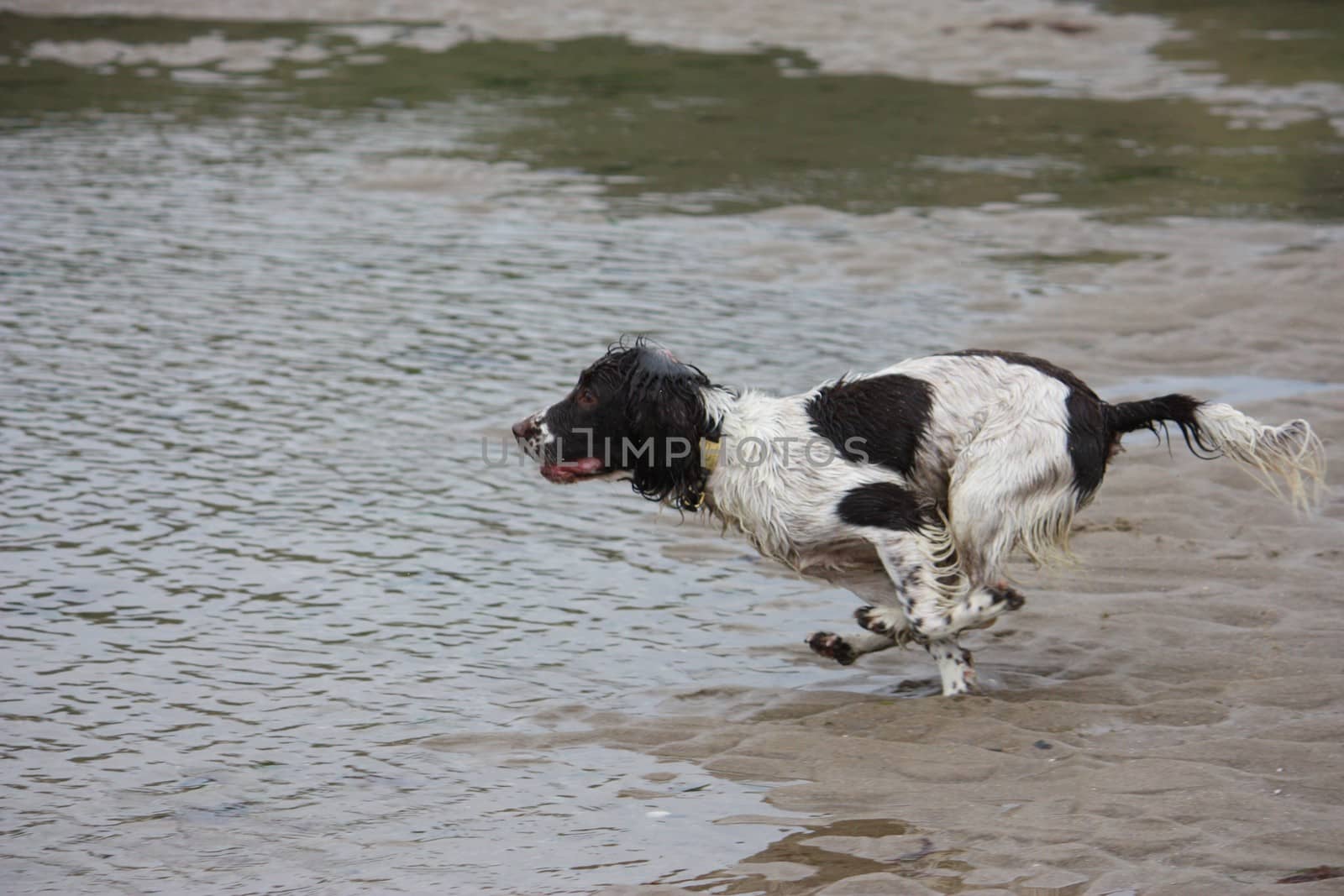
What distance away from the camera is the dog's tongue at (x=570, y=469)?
18.8 ft

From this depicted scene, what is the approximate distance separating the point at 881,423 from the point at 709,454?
0.63 metres

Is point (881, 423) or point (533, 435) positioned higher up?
point (881, 423)

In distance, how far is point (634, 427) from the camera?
562 centimetres

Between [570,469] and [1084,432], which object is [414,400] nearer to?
[570,469]

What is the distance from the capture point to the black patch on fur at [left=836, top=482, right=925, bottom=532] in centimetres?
546

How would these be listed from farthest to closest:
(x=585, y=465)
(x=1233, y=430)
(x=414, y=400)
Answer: (x=414, y=400), (x=585, y=465), (x=1233, y=430)

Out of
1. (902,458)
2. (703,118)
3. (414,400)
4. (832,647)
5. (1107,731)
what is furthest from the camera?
(703,118)

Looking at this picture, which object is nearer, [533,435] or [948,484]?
[948,484]

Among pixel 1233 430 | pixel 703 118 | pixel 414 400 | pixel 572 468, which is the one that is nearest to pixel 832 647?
pixel 572 468

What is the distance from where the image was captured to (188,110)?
17.2 meters

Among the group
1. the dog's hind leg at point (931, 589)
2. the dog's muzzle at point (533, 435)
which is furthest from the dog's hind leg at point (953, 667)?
the dog's muzzle at point (533, 435)

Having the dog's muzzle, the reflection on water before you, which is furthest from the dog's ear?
the reflection on water

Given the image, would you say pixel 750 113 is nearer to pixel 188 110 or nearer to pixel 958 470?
pixel 188 110

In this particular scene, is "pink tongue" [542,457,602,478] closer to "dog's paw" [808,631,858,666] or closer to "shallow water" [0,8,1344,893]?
"shallow water" [0,8,1344,893]
